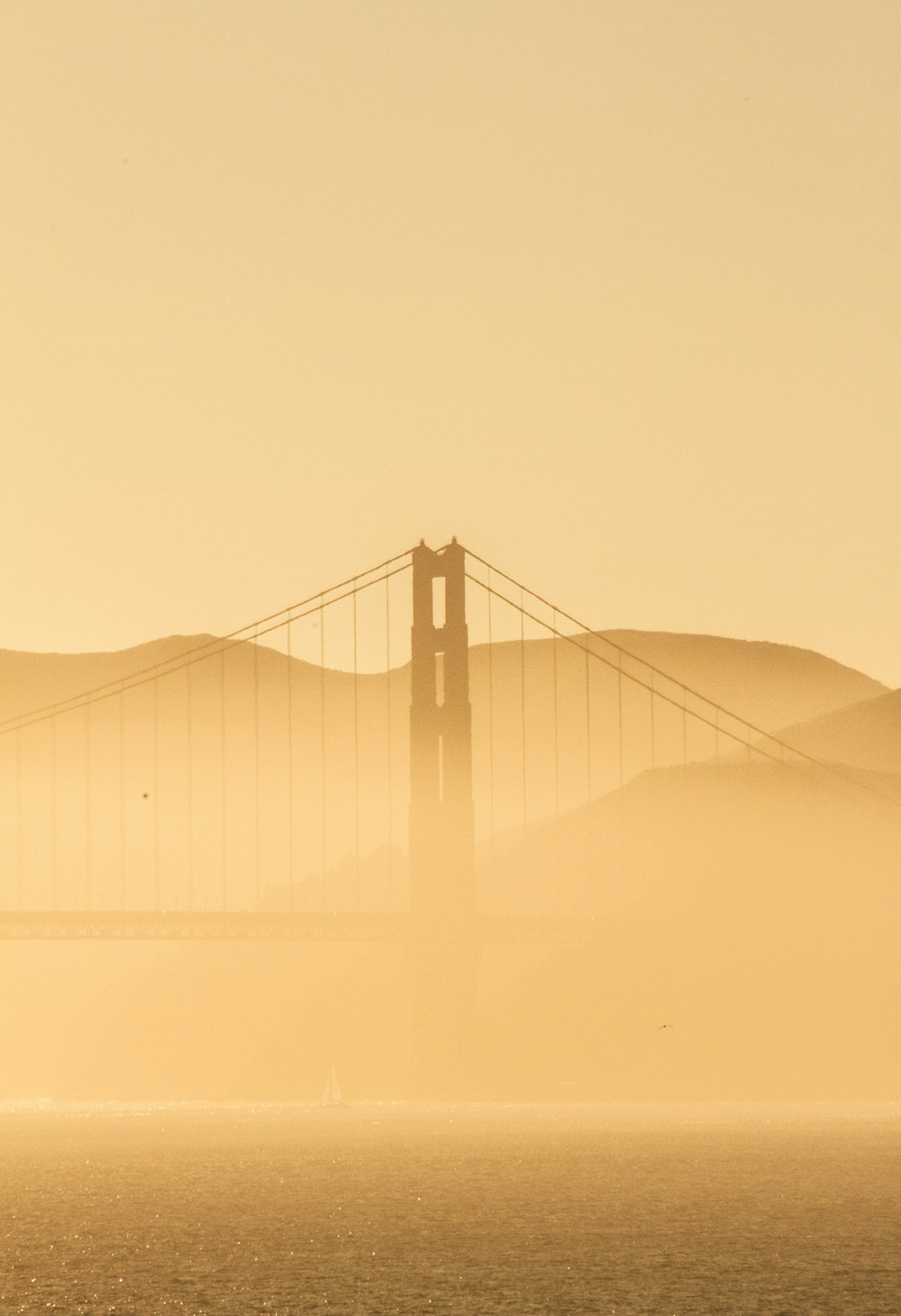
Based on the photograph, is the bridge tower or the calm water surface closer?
the calm water surface

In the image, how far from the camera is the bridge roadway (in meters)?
100

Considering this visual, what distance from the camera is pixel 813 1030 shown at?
153875 millimetres

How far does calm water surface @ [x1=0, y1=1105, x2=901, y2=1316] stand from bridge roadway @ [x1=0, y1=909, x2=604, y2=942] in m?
6.94

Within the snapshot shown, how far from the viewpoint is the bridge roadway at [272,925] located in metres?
100

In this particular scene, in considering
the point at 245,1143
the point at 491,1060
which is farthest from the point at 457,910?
the point at 491,1060

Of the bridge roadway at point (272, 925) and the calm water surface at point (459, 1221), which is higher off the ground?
the bridge roadway at point (272, 925)

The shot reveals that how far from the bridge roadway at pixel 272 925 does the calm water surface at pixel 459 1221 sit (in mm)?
6944

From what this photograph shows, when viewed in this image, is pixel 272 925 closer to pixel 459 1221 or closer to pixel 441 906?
pixel 441 906

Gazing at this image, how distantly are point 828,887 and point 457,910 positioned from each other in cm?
5017

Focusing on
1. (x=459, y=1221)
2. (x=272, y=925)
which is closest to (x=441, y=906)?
(x=272, y=925)

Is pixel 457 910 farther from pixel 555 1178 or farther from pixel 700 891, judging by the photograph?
pixel 700 891

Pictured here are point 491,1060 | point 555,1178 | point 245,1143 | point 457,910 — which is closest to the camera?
point 555,1178

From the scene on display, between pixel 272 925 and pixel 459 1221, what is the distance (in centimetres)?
2661

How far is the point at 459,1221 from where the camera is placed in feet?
258
